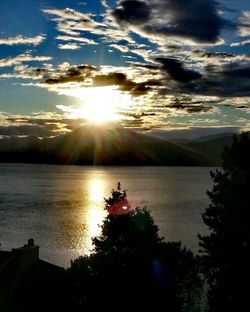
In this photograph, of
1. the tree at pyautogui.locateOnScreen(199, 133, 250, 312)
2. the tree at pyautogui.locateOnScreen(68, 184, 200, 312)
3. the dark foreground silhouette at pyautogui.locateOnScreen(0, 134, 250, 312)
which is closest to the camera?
the tree at pyautogui.locateOnScreen(68, 184, 200, 312)

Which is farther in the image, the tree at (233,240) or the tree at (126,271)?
the tree at (233,240)

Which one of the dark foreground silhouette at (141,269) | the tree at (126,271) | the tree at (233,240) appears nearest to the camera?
the tree at (126,271)

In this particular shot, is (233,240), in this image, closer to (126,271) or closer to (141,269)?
(141,269)

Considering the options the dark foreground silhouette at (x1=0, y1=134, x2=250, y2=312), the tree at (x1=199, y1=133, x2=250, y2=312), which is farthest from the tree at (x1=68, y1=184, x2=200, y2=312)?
the tree at (x1=199, y1=133, x2=250, y2=312)

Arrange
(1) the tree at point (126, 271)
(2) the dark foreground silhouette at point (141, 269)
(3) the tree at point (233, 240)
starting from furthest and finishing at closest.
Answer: (3) the tree at point (233, 240)
(2) the dark foreground silhouette at point (141, 269)
(1) the tree at point (126, 271)

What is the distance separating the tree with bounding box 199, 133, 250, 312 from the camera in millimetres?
29344

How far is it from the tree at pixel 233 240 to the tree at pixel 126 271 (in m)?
2.96

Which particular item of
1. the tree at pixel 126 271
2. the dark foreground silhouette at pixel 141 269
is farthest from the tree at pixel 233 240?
the tree at pixel 126 271

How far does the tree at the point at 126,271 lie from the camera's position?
27281 millimetres

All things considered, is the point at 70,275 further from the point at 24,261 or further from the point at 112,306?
the point at 24,261

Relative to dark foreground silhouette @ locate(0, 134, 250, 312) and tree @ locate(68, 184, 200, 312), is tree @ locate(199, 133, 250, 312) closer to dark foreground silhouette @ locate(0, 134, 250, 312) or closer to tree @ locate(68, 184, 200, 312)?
dark foreground silhouette @ locate(0, 134, 250, 312)

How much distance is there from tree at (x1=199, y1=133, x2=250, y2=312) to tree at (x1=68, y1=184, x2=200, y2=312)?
2.96 meters

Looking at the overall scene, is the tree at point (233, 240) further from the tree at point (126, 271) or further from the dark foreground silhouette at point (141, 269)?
the tree at point (126, 271)

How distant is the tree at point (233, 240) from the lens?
2934 cm
